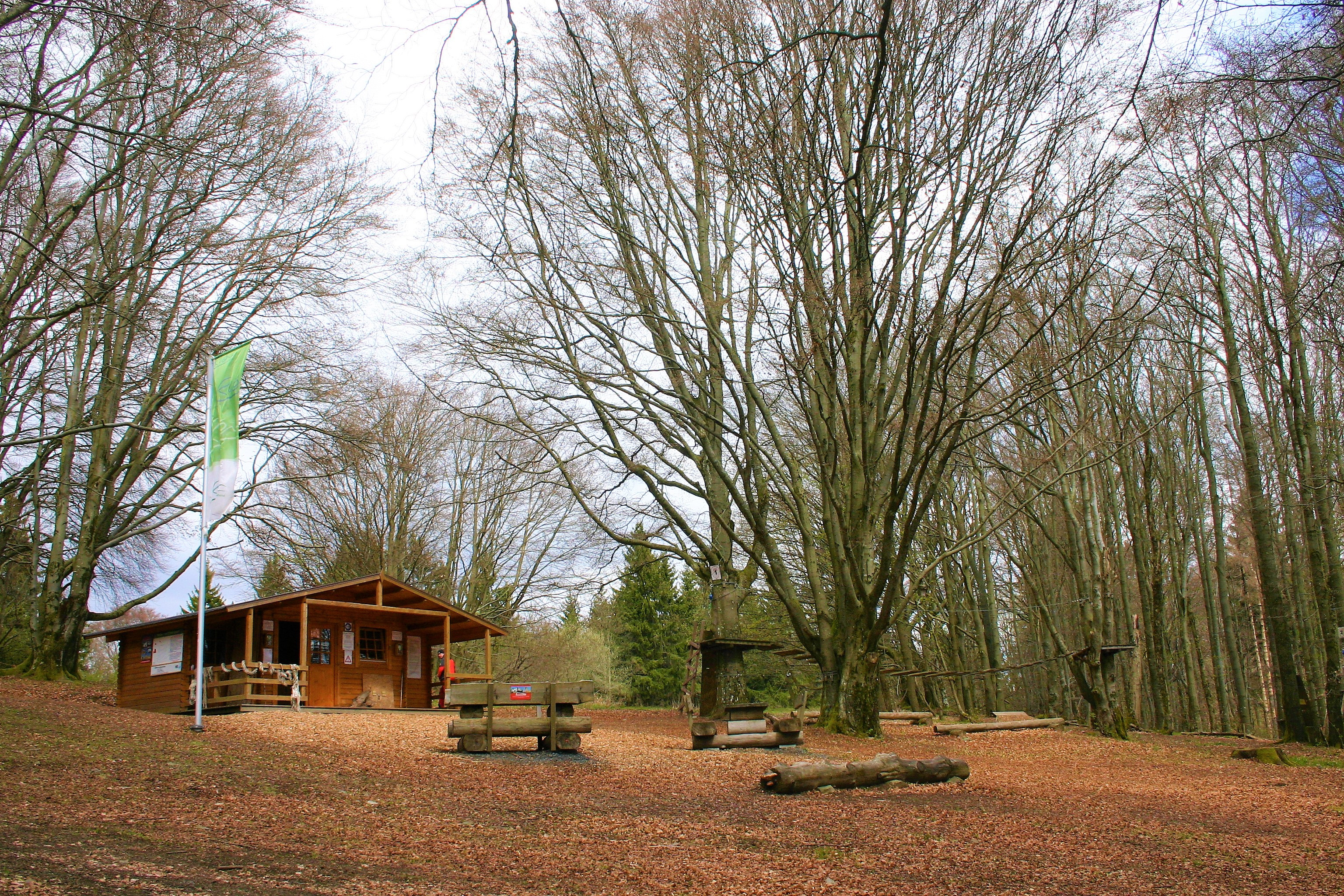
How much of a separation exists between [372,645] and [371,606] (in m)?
2.71

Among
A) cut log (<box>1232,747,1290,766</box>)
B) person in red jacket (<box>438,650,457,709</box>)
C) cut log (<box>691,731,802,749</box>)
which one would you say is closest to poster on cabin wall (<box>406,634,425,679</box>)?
person in red jacket (<box>438,650,457,709</box>)

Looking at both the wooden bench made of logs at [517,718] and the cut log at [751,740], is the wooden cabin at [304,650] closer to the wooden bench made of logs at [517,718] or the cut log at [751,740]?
the wooden bench made of logs at [517,718]

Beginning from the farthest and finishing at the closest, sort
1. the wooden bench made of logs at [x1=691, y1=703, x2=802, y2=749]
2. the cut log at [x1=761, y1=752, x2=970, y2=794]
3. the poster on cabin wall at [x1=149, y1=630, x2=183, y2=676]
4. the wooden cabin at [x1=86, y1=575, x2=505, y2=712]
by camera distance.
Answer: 1. the poster on cabin wall at [x1=149, y1=630, x2=183, y2=676]
2. the wooden cabin at [x1=86, y1=575, x2=505, y2=712]
3. the wooden bench made of logs at [x1=691, y1=703, x2=802, y2=749]
4. the cut log at [x1=761, y1=752, x2=970, y2=794]

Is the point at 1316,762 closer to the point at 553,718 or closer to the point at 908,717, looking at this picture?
the point at 908,717

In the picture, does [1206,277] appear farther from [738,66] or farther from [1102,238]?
[738,66]

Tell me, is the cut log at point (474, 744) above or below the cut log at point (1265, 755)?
above

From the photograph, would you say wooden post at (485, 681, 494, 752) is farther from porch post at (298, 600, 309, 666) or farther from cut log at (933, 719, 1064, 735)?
cut log at (933, 719, 1064, 735)

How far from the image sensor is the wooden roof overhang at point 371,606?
18859 millimetres

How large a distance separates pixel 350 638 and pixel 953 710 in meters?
19.9

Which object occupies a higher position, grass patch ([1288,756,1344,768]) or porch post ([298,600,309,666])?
porch post ([298,600,309,666])

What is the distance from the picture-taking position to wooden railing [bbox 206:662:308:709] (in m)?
16.9

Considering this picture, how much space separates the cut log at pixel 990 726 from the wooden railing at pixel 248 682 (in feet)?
41.4

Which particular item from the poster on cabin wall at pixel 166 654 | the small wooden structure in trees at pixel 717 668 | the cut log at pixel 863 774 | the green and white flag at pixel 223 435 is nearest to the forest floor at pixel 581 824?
the cut log at pixel 863 774

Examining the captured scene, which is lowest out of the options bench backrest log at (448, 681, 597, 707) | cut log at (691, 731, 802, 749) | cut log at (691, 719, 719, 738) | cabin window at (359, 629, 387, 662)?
cut log at (691, 731, 802, 749)
